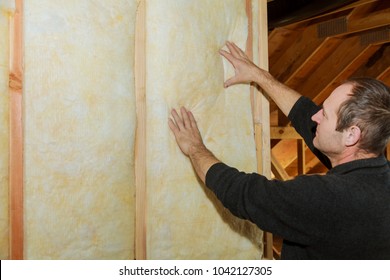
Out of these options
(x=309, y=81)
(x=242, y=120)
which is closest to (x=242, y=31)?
(x=242, y=120)

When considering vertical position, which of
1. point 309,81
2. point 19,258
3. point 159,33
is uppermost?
point 309,81

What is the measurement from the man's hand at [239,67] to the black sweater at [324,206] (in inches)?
18.9

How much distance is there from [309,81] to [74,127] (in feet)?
12.3

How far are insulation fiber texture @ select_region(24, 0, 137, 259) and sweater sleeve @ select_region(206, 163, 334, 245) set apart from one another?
1.21 feet

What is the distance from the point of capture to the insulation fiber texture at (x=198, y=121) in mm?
1534

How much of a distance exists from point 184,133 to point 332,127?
1.83 ft

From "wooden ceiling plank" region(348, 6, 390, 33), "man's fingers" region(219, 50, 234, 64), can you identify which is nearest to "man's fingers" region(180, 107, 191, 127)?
"man's fingers" region(219, 50, 234, 64)

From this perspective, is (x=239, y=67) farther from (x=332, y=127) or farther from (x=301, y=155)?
(x=301, y=155)

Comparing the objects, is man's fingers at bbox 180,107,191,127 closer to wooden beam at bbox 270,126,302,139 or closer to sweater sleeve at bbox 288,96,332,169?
sweater sleeve at bbox 288,96,332,169

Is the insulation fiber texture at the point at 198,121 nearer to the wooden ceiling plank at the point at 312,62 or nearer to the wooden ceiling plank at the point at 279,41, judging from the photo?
the wooden ceiling plank at the point at 279,41

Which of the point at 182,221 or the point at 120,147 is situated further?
the point at 182,221

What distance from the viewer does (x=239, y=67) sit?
5.68 ft
